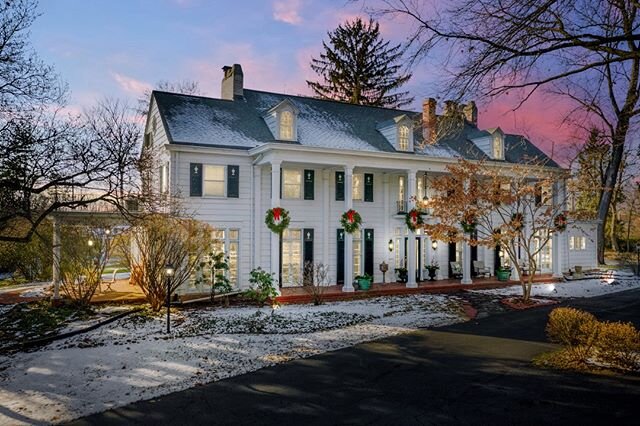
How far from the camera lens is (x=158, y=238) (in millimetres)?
14930

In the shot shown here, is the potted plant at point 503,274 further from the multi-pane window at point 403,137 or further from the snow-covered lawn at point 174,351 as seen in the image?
the multi-pane window at point 403,137

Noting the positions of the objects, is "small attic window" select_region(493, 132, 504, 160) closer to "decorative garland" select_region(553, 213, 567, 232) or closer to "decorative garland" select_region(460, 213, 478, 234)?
"decorative garland" select_region(553, 213, 567, 232)

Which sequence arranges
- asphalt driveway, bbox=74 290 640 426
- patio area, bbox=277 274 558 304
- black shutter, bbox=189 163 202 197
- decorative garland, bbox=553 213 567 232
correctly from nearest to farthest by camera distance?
asphalt driveway, bbox=74 290 640 426 → patio area, bbox=277 274 558 304 → black shutter, bbox=189 163 202 197 → decorative garland, bbox=553 213 567 232

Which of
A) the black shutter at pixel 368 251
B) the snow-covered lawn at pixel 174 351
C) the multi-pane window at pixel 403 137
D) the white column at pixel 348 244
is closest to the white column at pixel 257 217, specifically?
the snow-covered lawn at pixel 174 351

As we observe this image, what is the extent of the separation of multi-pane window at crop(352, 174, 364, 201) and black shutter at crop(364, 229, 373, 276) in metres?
1.63

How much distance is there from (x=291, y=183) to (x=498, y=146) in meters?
12.3

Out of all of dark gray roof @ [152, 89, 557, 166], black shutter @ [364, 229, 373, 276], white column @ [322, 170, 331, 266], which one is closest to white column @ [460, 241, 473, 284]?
black shutter @ [364, 229, 373, 276]

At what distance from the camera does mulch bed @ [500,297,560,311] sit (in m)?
16.3

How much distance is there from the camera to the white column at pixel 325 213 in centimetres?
2031

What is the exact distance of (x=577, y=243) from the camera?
2753cm

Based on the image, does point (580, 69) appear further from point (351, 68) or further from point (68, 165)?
point (351, 68)

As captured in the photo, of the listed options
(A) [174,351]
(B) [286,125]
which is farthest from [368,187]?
(A) [174,351]

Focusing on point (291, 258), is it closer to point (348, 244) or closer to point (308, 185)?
point (348, 244)

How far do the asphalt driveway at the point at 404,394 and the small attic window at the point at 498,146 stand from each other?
16.0 metres
